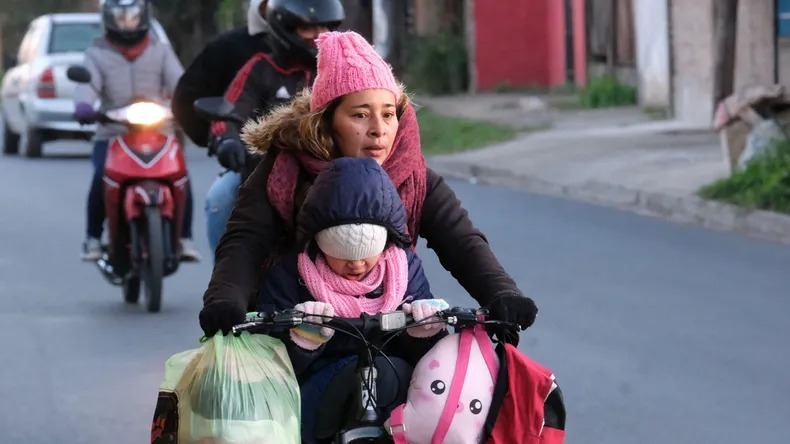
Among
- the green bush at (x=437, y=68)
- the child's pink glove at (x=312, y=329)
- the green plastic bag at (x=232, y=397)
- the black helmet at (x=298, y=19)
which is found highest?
the black helmet at (x=298, y=19)

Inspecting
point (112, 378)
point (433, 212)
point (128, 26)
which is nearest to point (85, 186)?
point (128, 26)

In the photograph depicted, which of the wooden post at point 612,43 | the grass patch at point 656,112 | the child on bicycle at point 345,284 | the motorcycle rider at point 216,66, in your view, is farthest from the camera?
the wooden post at point 612,43

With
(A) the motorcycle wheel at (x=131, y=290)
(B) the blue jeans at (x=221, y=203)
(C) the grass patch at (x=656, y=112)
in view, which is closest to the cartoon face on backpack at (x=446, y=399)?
(B) the blue jeans at (x=221, y=203)

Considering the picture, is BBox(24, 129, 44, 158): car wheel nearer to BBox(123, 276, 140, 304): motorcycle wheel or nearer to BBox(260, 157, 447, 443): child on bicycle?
BBox(123, 276, 140, 304): motorcycle wheel

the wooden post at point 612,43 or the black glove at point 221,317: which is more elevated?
the black glove at point 221,317

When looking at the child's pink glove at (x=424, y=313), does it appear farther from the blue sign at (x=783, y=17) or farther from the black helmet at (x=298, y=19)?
the blue sign at (x=783, y=17)

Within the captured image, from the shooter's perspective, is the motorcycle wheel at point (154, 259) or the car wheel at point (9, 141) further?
the car wheel at point (9, 141)

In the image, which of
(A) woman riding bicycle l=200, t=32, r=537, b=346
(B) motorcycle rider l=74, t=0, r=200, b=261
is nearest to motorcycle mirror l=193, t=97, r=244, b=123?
(B) motorcycle rider l=74, t=0, r=200, b=261

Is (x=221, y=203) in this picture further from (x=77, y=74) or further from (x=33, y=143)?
(x=33, y=143)

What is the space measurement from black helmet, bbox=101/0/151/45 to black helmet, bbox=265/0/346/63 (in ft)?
10.2

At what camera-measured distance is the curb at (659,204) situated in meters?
13.1

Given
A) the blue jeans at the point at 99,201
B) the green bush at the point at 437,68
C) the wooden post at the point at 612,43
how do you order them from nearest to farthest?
1. the blue jeans at the point at 99,201
2. the wooden post at the point at 612,43
3. the green bush at the point at 437,68

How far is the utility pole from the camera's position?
18625mm

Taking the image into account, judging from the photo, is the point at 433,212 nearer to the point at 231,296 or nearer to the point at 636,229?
the point at 231,296
